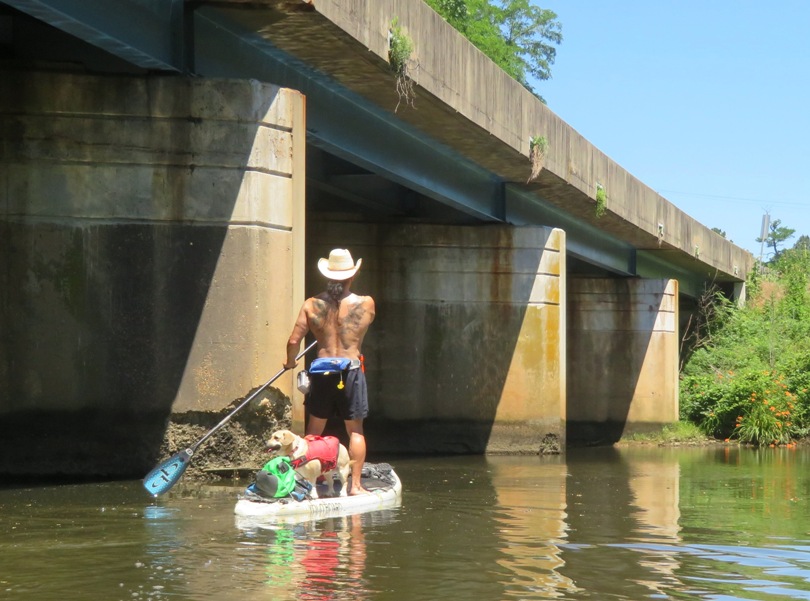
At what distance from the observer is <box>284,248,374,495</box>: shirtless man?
1023cm

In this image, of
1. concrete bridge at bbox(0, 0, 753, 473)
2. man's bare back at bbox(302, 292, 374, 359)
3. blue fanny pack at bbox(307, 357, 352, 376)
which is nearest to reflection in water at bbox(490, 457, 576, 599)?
blue fanny pack at bbox(307, 357, 352, 376)

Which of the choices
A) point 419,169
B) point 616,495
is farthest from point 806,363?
point 616,495

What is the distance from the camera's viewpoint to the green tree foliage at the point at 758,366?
2856 cm

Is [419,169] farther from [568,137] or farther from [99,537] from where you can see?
[99,537]

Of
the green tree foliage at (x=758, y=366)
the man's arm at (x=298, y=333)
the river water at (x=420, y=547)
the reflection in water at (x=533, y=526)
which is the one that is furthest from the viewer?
the green tree foliage at (x=758, y=366)

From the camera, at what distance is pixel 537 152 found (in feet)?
64.2

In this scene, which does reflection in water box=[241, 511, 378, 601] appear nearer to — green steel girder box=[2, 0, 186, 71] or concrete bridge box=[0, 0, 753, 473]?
concrete bridge box=[0, 0, 753, 473]

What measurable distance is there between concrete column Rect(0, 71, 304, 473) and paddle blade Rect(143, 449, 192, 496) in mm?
1325

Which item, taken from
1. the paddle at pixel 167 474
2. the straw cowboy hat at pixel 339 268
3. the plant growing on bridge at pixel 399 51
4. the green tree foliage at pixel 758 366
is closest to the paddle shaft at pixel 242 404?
the paddle at pixel 167 474

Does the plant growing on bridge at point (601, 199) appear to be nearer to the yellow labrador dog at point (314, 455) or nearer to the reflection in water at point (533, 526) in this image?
the reflection in water at point (533, 526)

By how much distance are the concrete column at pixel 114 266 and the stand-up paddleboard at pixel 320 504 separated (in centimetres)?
172

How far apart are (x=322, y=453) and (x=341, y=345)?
0.95 m

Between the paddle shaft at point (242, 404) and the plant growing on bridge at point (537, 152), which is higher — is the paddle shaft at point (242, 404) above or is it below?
below

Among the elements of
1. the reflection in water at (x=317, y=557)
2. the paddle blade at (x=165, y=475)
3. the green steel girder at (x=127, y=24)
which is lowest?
the reflection in water at (x=317, y=557)
